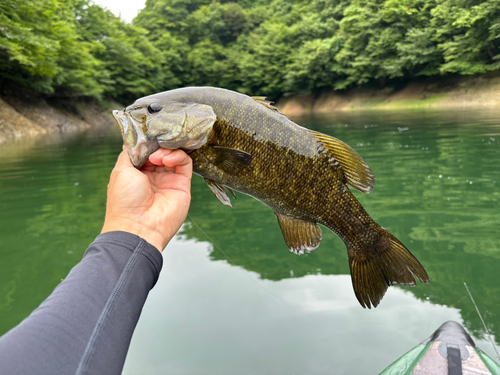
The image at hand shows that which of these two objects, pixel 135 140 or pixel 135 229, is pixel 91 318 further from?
pixel 135 140

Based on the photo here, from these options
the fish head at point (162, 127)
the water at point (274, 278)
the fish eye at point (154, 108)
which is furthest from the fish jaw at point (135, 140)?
the water at point (274, 278)

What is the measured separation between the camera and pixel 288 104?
4775 centimetres

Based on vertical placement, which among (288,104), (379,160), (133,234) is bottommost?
(288,104)

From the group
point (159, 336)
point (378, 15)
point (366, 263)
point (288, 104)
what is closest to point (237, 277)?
point (159, 336)

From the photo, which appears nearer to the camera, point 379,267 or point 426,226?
point 379,267

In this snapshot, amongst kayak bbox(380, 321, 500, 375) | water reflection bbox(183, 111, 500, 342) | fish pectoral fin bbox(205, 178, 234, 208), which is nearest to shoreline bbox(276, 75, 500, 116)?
water reflection bbox(183, 111, 500, 342)

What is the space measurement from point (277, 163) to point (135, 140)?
0.80 metres

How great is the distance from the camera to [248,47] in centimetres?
5381

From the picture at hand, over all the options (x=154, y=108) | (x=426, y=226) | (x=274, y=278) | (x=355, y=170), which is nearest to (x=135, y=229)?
(x=154, y=108)

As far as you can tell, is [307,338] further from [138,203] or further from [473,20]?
[473,20]

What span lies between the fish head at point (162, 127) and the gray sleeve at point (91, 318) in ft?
1.84

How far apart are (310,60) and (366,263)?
4348 centimetres

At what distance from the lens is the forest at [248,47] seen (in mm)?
24500

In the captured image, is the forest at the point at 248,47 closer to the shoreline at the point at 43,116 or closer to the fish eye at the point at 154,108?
the shoreline at the point at 43,116
